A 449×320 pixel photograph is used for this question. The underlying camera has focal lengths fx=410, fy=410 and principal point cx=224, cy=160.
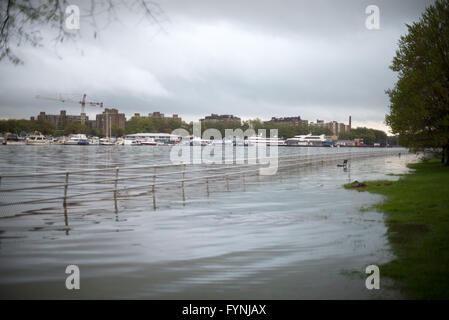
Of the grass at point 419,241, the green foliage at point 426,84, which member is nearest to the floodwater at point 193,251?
the grass at point 419,241

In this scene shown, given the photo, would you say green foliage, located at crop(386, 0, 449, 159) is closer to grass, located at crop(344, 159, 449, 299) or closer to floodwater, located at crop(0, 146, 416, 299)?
grass, located at crop(344, 159, 449, 299)

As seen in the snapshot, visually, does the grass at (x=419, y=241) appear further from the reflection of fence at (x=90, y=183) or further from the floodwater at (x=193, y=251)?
the reflection of fence at (x=90, y=183)

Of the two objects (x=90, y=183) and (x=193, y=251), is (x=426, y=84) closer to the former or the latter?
(x=90, y=183)

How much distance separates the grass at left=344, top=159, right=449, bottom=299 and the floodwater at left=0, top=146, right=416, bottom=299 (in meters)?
0.34

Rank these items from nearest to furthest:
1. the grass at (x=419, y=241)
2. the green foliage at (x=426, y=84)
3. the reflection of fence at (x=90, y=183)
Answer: the grass at (x=419, y=241) < the reflection of fence at (x=90, y=183) < the green foliage at (x=426, y=84)

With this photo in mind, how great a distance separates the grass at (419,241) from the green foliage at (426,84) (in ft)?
50.4

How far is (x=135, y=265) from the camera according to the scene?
7.66 meters

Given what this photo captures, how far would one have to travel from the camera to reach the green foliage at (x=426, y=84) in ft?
97.8

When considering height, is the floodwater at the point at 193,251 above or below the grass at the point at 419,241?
below

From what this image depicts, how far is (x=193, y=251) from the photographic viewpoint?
28.7 ft

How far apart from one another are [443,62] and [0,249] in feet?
99.9
